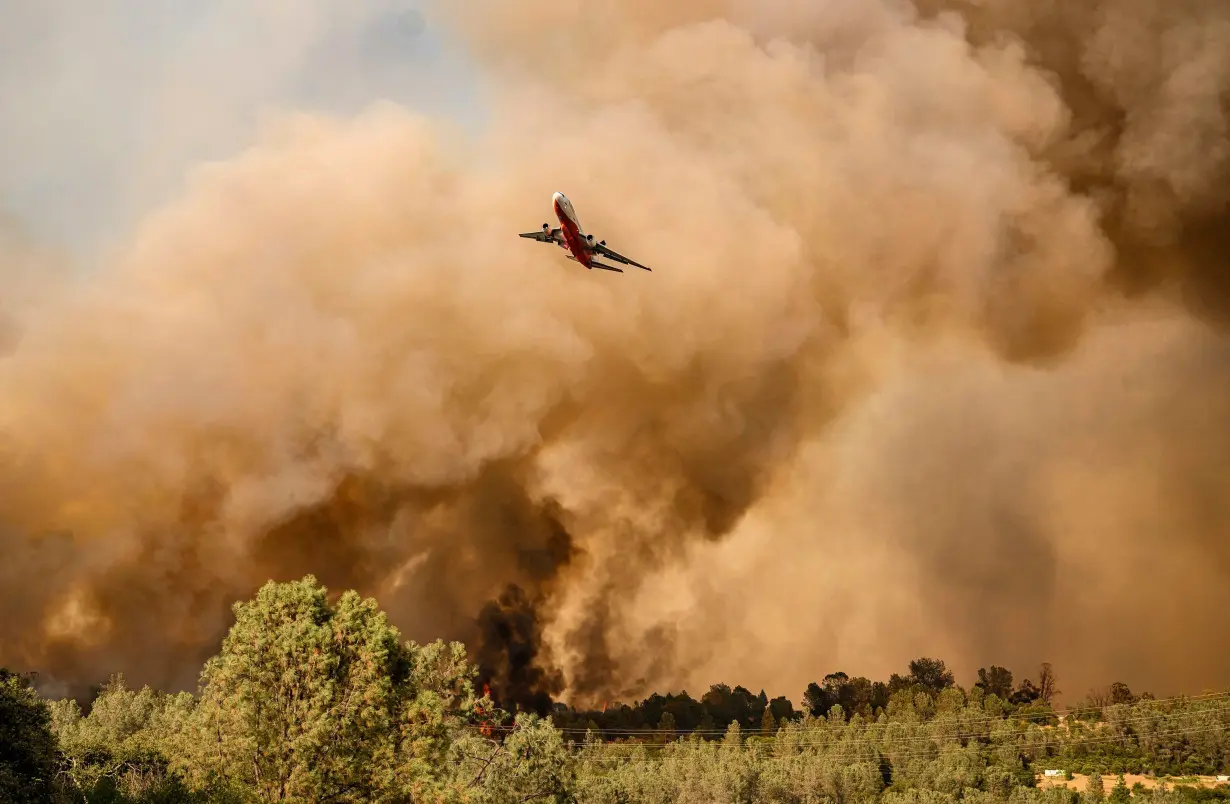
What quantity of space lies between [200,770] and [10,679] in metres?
12.8

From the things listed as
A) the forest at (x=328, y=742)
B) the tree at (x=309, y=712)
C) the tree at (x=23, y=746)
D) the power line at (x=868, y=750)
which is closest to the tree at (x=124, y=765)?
the forest at (x=328, y=742)

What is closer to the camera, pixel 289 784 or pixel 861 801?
pixel 289 784

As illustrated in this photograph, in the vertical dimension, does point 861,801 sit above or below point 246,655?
below

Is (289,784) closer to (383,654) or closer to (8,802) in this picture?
(383,654)

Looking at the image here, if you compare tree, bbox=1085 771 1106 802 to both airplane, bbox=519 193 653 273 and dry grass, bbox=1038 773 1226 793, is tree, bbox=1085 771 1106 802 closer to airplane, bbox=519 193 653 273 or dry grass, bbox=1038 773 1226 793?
dry grass, bbox=1038 773 1226 793

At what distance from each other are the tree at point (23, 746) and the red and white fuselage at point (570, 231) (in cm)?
7096

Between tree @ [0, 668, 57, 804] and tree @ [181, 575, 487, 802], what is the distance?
9421 millimetres

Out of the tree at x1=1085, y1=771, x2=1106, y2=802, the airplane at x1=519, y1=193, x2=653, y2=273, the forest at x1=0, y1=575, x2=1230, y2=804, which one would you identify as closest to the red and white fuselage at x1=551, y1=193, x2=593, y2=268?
the airplane at x1=519, y1=193, x2=653, y2=273

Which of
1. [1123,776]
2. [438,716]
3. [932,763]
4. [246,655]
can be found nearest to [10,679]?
[246,655]

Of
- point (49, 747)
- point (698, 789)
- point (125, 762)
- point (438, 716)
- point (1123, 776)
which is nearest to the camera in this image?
point (49, 747)

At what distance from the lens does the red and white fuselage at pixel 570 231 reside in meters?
105

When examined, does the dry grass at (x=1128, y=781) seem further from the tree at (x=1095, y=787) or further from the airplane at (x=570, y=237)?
the airplane at (x=570, y=237)

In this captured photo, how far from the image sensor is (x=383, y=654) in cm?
5631

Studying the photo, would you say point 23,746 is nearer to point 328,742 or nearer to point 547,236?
point 328,742
